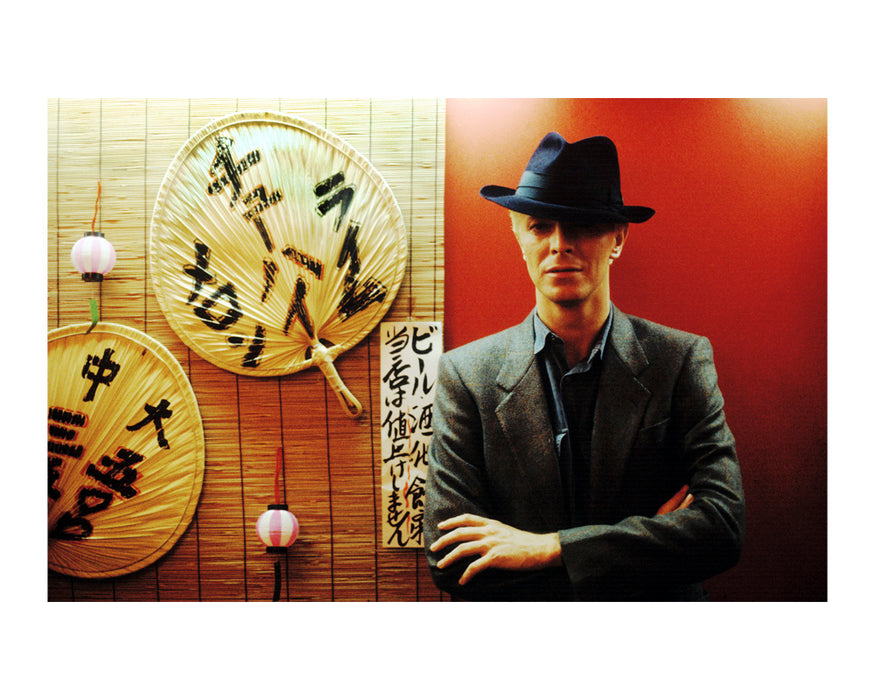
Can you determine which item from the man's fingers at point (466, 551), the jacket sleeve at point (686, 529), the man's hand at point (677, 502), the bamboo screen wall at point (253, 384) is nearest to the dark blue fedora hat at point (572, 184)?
the bamboo screen wall at point (253, 384)

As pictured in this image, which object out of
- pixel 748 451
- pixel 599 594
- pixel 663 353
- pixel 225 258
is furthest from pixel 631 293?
pixel 225 258

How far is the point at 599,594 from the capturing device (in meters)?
1.91

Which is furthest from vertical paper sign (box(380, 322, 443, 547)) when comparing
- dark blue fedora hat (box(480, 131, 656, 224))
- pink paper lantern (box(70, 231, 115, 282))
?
pink paper lantern (box(70, 231, 115, 282))

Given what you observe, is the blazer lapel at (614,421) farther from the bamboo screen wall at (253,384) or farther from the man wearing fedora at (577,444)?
the bamboo screen wall at (253,384)

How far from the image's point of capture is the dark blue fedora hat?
1928 millimetres

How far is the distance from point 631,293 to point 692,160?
1.48 feet

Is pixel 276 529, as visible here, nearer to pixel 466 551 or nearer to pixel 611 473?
pixel 466 551

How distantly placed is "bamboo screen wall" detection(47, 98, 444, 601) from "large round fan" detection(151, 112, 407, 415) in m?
0.04

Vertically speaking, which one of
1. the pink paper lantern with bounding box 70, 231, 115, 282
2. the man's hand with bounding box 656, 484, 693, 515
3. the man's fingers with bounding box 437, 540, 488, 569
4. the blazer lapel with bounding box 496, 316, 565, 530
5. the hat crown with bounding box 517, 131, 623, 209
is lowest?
the man's fingers with bounding box 437, 540, 488, 569

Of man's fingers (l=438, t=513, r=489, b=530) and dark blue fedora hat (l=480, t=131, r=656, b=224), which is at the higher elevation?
dark blue fedora hat (l=480, t=131, r=656, b=224)

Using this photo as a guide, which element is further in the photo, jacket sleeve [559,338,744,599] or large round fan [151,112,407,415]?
large round fan [151,112,407,415]

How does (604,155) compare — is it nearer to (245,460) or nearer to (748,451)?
(748,451)

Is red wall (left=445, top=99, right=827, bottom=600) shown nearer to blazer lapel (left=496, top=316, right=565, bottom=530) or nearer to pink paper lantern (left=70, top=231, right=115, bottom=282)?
blazer lapel (left=496, top=316, right=565, bottom=530)

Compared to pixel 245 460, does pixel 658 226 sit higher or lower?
higher
